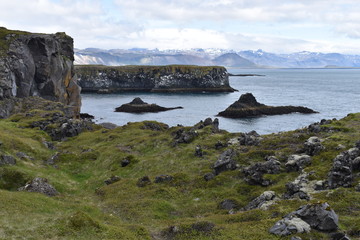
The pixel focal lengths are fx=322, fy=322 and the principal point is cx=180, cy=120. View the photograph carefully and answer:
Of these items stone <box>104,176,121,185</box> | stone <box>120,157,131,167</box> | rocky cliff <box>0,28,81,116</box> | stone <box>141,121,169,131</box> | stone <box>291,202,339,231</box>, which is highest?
rocky cliff <box>0,28,81,116</box>

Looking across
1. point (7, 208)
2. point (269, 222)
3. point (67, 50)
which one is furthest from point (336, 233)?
point (67, 50)

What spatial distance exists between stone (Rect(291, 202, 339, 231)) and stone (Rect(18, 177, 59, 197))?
2527 centimetres

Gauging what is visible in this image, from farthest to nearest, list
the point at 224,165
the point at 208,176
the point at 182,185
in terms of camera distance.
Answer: the point at 224,165, the point at 208,176, the point at 182,185

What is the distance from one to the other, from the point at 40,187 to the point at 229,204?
788 inches

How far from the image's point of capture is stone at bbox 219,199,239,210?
102ft

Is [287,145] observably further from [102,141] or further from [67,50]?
[67,50]

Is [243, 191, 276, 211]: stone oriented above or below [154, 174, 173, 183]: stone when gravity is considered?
above

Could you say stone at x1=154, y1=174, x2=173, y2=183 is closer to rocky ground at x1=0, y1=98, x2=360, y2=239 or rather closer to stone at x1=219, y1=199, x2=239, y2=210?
rocky ground at x1=0, y1=98, x2=360, y2=239

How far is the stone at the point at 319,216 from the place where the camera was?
67.7ft

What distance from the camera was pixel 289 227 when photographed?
20609 millimetres

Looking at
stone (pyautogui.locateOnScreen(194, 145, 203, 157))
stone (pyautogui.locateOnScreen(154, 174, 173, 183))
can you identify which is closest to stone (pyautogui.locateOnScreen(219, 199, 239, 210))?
stone (pyautogui.locateOnScreen(154, 174, 173, 183))

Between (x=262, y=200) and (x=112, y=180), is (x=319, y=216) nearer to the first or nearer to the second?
(x=262, y=200)

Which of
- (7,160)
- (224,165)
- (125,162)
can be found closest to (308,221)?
(224,165)

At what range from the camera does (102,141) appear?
64438mm
